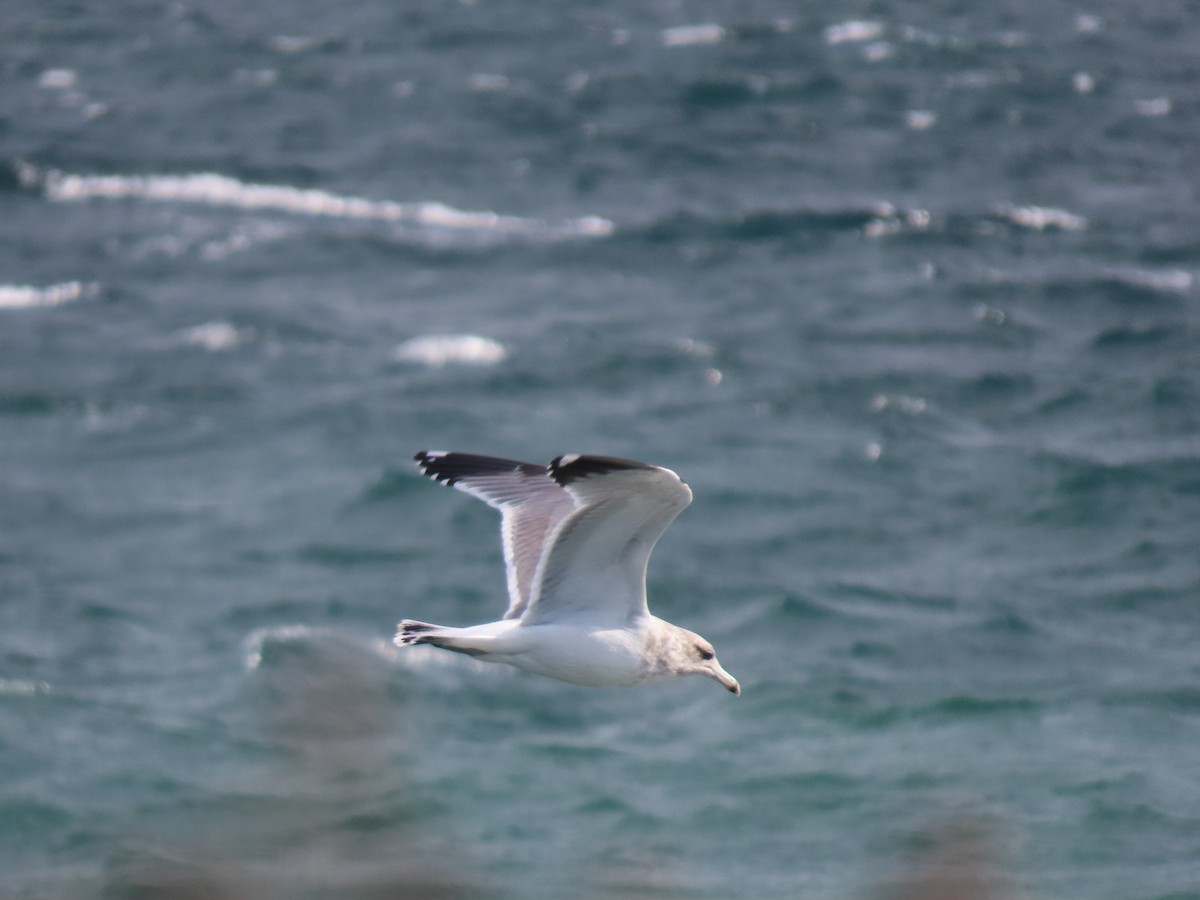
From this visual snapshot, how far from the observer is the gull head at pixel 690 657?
7734 mm

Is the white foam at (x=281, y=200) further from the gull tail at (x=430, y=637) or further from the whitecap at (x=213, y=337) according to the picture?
the gull tail at (x=430, y=637)

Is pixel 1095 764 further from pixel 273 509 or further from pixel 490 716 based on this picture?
pixel 273 509

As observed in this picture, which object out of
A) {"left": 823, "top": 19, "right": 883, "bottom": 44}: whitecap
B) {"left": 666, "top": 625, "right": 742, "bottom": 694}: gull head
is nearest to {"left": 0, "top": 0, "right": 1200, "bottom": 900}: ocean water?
{"left": 823, "top": 19, "right": 883, "bottom": 44}: whitecap

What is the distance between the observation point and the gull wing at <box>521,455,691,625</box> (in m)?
6.74

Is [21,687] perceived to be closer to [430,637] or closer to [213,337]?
[213,337]

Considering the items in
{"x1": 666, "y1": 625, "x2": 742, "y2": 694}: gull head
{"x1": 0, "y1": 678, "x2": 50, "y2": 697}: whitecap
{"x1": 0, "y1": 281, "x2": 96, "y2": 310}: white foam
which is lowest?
{"x1": 0, "y1": 678, "x2": 50, "y2": 697}: whitecap

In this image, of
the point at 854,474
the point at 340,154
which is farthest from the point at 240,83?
the point at 854,474

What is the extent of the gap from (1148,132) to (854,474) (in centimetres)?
1234

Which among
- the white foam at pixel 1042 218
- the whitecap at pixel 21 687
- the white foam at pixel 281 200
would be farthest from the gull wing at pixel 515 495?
the white foam at pixel 1042 218

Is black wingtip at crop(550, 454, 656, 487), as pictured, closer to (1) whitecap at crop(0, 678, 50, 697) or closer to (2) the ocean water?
(2) the ocean water

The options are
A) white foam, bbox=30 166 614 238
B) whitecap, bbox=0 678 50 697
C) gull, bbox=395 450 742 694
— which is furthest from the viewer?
white foam, bbox=30 166 614 238

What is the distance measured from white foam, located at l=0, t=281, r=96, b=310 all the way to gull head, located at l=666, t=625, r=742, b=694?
17511mm

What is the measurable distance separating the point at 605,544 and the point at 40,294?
18.2m

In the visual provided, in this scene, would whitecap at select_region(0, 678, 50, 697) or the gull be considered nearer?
the gull
